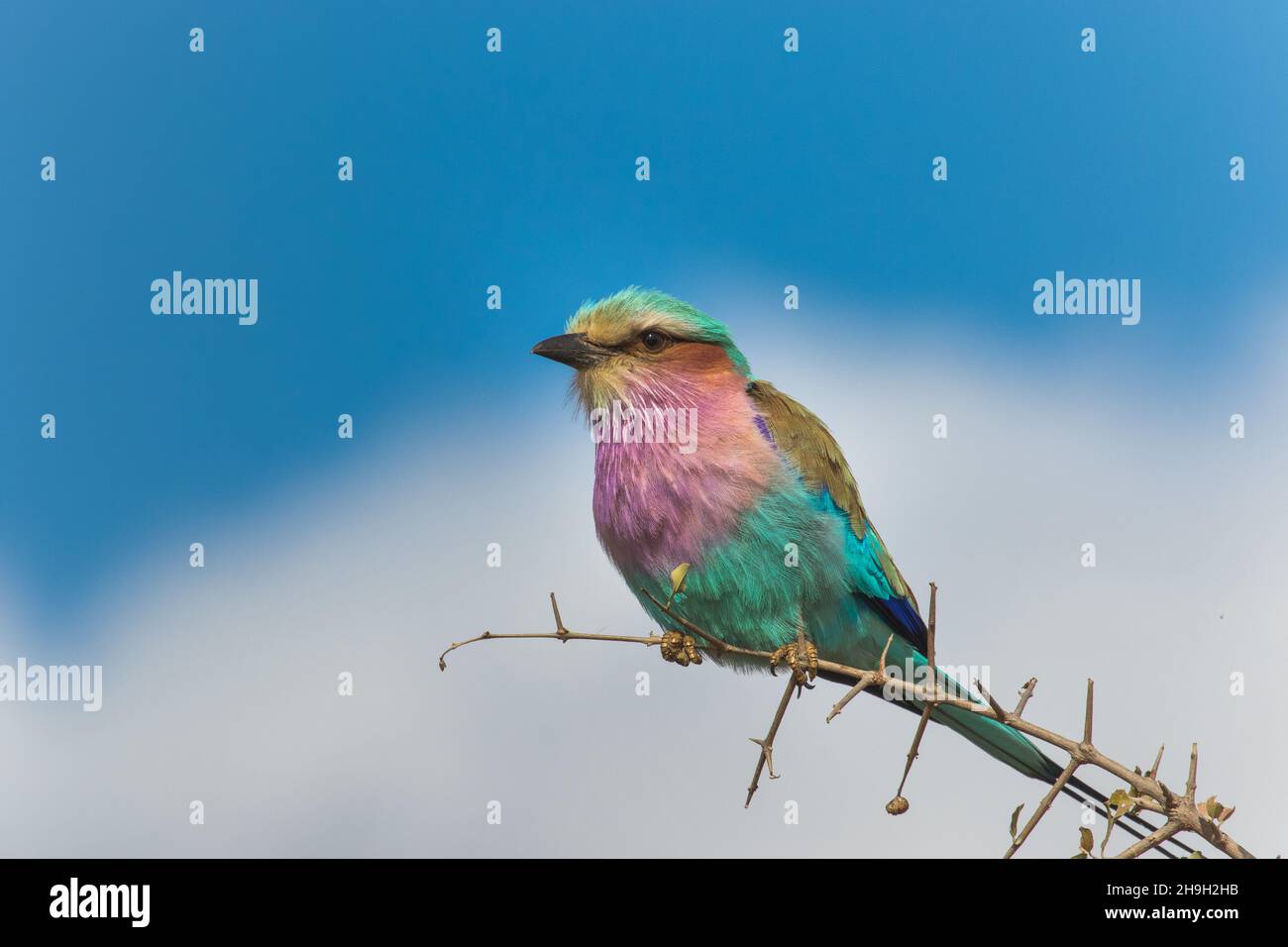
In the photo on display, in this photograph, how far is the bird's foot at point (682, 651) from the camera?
3.98m

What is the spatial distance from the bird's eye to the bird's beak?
0.47 feet

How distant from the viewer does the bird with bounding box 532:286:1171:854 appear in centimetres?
429

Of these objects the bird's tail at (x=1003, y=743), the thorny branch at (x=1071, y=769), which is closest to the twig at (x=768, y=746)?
the thorny branch at (x=1071, y=769)

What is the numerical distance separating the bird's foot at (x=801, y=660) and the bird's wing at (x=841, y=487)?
768 mm

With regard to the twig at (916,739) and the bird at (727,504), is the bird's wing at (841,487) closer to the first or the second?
the bird at (727,504)

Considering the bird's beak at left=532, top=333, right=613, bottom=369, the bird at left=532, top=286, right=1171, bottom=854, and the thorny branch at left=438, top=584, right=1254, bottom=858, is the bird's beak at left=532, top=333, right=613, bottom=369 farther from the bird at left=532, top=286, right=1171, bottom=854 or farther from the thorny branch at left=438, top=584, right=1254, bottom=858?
the thorny branch at left=438, top=584, right=1254, bottom=858

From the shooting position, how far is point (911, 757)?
2520 mm

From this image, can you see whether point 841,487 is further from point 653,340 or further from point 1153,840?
point 1153,840

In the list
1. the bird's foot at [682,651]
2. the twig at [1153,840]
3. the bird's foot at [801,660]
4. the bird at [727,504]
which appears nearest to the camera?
the twig at [1153,840]

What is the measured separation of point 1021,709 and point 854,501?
2.21 m

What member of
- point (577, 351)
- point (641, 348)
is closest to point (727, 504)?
point (641, 348)

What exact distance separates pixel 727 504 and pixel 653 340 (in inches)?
29.8

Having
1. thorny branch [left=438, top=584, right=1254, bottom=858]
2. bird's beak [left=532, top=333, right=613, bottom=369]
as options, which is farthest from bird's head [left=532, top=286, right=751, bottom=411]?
thorny branch [left=438, top=584, right=1254, bottom=858]

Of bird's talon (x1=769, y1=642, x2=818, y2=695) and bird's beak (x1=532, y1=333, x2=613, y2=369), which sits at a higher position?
bird's beak (x1=532, y1=333, x2=613, y2=369)
